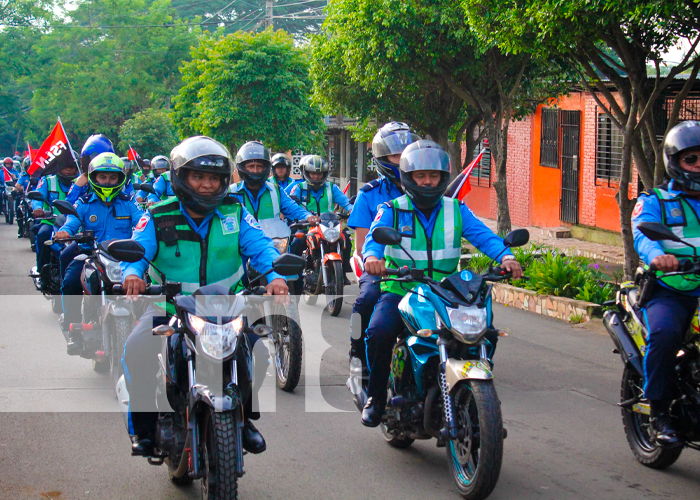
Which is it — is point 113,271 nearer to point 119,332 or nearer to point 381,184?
point 119,332

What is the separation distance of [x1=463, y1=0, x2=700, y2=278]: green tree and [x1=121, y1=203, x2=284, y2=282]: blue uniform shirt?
5.79 m

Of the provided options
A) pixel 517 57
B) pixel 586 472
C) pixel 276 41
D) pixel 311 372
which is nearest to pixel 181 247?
pixel 586 472

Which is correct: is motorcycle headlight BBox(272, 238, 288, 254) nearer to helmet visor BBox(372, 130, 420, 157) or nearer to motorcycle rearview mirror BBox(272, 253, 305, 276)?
helmet visor BBox(372, 130, 420, 157)

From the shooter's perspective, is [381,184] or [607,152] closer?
[381,184]

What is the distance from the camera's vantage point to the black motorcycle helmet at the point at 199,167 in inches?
174

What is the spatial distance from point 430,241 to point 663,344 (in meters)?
1.42

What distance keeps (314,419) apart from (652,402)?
239 cm

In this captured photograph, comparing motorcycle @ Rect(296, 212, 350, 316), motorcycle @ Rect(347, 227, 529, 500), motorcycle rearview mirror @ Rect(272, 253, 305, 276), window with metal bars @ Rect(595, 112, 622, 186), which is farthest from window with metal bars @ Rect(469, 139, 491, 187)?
motorcycle rearview mirror @ Rect(272, 253, 305, 276)

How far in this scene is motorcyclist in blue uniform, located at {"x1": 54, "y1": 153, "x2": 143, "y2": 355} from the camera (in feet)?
25.8

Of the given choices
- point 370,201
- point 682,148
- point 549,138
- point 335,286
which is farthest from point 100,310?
point 549,138

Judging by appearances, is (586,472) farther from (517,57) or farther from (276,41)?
(276,41)

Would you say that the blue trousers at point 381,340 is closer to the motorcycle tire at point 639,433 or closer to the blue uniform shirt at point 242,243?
the blue uniform shirt at point 242,243

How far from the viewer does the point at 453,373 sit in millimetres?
4402

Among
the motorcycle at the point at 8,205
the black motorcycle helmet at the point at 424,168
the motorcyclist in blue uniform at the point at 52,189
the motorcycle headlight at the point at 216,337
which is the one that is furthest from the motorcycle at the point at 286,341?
the motorcycle at the point at 8,205
